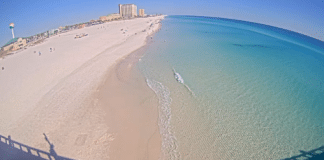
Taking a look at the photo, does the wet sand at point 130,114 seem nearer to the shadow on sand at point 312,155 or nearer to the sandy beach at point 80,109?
the sandy beach at point 80,109

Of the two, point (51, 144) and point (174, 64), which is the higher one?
point (174, 64)

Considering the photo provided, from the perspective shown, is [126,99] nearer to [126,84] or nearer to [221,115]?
[126,84]

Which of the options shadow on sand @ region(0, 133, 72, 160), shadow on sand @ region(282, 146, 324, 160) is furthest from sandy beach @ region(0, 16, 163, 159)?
shadow on sand @ region(282, 146, 324, 160)

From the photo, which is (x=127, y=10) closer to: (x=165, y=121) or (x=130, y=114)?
(x=130, y=114)

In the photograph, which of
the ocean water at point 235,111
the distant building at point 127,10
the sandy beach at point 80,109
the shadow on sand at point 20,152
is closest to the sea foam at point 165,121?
the ocean water at point 235,111

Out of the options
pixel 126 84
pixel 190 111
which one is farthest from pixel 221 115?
pixel 126 84

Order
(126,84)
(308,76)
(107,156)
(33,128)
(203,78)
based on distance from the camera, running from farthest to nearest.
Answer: (308,76) < (203,78) < (126,84) < (33,128) < (107,156)

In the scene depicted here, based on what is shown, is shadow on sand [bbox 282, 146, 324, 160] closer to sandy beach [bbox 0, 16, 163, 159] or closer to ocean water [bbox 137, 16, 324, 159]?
ocean water [bbox 137, 16, 324, 159]

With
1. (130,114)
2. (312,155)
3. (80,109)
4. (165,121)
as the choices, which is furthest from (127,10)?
(312,155)
